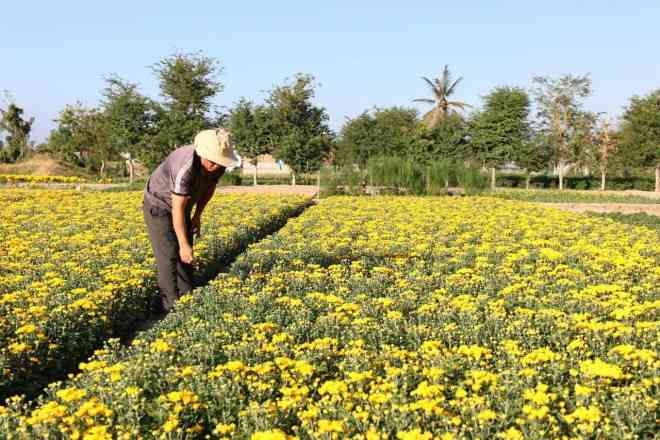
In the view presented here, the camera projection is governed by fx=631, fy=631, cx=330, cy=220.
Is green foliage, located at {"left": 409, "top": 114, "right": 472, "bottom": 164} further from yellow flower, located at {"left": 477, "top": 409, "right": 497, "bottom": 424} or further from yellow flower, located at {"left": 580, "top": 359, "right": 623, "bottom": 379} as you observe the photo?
yellow flower, located at {"left": 477, "top": 409, "right": 497, "bottom": 424}

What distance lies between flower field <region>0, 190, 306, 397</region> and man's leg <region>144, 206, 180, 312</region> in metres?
0.42

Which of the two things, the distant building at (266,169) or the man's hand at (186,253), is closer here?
the man's hand at (186,253)

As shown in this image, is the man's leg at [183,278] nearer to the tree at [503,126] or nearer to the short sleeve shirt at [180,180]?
the short sleeve shirt at [180,180]

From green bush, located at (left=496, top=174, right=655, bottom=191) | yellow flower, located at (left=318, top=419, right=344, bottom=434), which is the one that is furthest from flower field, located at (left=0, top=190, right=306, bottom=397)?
green bush, located at (left=496, top=174, right=655, bottom=191)

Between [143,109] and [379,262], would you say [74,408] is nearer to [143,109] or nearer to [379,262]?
[379,262]

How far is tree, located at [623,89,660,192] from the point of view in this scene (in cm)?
3784

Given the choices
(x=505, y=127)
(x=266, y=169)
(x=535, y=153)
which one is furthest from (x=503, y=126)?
(x=266, y=169)

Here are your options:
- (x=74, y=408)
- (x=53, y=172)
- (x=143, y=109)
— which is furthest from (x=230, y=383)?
(x=53, y=172)

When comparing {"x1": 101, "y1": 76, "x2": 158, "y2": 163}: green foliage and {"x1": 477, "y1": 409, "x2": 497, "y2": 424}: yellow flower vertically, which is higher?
{"x1": 101, "y1": 76, "x2": 158, "y2": 163}: green foliage

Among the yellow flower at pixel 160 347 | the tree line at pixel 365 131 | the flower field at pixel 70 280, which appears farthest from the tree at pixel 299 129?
the yellow flower at pixel 160 347

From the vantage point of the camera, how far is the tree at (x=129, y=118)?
120 feet

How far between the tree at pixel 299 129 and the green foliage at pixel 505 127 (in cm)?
1010

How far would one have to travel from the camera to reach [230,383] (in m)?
3.89

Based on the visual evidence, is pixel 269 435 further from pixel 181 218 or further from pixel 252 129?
pixel 252 129
